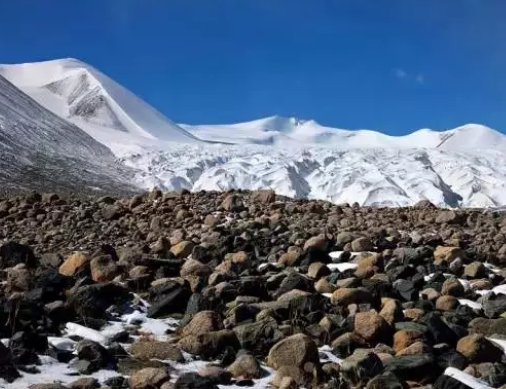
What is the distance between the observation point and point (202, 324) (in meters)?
6.33

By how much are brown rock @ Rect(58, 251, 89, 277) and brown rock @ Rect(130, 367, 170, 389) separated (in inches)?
131

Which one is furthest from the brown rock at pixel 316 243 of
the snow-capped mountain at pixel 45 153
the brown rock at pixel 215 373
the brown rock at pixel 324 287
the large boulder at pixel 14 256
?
the snow-capped mountain at pixel 45 153

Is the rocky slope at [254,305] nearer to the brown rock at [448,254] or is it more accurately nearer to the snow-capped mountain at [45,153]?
the brown rock at [448,254]

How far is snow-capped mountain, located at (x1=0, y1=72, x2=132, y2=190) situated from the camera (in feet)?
151

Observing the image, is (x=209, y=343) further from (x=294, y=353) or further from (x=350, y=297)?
(x=350, y=297)

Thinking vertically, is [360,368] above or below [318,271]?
below

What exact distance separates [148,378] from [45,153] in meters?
55.1

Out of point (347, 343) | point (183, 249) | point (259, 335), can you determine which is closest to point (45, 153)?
point (183, 249)

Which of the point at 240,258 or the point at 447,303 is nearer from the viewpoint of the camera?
the point at 447,303

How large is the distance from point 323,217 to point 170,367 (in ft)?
24.6

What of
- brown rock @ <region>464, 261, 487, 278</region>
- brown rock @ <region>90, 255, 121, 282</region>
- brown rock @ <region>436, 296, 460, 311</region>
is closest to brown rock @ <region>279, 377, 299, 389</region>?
brown rock @ <region>436, 296, 460, 311</region>

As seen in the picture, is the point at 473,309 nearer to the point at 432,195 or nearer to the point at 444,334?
the point at 444,334

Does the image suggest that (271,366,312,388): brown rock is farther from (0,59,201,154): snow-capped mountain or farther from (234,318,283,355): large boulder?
(0,59,201,154): snow-capped mountain

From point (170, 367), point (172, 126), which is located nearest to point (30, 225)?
point (170, 367)
